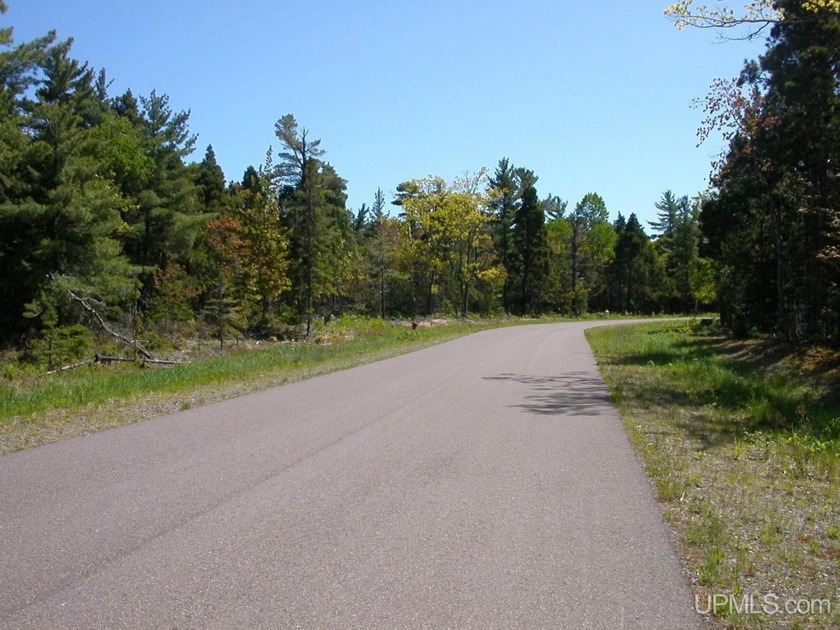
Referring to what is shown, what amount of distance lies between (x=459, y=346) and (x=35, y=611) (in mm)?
26386

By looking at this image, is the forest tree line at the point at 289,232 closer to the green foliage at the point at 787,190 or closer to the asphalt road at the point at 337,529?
the green foliage at the point at 787,190

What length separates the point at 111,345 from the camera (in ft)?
86.5

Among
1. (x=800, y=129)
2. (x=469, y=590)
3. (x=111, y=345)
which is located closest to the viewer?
(x=469, y=590)

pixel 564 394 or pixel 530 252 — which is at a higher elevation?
pixel 530 252

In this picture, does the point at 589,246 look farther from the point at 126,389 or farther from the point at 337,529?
the point at 337,529

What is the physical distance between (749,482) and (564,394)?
7.33 meters

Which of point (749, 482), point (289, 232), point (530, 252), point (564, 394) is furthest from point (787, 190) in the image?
point (530, 252)

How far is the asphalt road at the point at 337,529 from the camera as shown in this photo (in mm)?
4156

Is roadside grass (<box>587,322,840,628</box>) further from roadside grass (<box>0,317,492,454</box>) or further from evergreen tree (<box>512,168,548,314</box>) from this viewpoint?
evergreen tree (<box>512,168,548,314</box>)

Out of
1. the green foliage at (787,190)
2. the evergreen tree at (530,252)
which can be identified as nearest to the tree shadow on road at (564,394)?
the green foliage at (787,190)

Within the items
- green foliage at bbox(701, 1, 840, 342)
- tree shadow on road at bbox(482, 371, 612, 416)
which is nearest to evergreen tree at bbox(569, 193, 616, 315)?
green foliage at bbox(701, 1, 840, 342)

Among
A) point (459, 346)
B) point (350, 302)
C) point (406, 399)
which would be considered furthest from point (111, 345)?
point (350, 302)

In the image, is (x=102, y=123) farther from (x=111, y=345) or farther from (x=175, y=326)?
(x=111, y=345)

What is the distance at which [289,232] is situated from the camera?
43.6 meters
